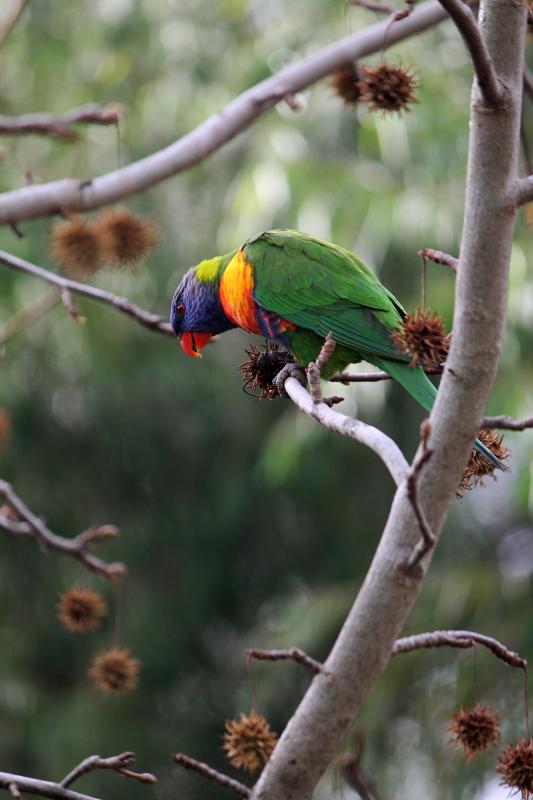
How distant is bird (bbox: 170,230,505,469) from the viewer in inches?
94.0

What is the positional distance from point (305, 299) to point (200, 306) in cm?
44

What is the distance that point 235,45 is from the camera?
7.49m

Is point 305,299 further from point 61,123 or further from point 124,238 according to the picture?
point 61,123

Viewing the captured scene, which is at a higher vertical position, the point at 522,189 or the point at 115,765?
the point at 522,189

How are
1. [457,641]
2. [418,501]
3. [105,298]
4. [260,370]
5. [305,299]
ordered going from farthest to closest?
[305,299], [105,298], [260,370], [457,641], [418,501]

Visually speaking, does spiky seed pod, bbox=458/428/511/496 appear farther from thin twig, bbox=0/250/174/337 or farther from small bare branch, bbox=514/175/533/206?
thin twig, bbox=0/250/174/337

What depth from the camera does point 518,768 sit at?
63.1 inches

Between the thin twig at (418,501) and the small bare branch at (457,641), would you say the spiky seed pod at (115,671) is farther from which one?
the thin twig at (418,501)

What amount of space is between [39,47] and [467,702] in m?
5.41

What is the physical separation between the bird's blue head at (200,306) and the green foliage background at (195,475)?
256cm

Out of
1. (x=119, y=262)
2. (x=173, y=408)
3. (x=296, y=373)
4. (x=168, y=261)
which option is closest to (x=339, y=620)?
(x=173, y=408)

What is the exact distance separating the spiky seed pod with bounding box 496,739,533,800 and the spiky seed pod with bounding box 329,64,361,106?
5.87 ft

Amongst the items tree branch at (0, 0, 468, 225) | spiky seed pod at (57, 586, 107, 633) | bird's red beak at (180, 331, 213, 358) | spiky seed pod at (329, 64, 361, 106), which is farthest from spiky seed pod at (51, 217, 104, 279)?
spiky seed pod at (57, 586, 107, 633)

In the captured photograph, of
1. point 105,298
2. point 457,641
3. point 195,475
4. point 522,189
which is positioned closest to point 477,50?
point 522,189
